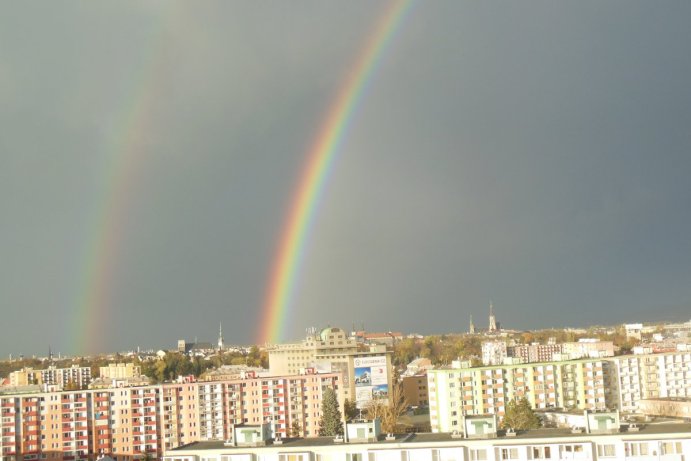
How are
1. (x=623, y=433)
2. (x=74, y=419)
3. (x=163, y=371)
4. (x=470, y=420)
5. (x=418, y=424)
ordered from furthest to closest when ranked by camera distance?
(x=163, y=371)
(x=418, y=424)
(x=74, y=419)
(x=470, y=420)
(x=623, y=433)

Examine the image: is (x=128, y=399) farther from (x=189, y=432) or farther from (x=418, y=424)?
(x=418, y=424)

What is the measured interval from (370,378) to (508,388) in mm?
13959

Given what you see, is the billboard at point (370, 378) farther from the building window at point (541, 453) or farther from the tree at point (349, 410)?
the building window at point (541, 453)

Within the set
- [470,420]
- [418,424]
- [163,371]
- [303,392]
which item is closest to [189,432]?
[303,392]

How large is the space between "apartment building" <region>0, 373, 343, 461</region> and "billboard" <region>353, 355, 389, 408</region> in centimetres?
1111

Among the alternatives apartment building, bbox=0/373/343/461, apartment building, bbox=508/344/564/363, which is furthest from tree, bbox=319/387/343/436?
apartment building, bbox=508/344/564/363

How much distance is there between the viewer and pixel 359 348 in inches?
3000

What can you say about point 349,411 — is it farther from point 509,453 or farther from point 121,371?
point 121,371

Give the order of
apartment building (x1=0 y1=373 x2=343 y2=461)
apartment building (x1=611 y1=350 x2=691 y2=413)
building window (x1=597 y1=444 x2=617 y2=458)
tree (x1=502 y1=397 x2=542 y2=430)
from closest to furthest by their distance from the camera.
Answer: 1. building window (x1=597 y1=444 x2=617 y2=458)
2. tree (x1=502 y1=397 x2=542 y2=430)
3. apartment building (x1=0 y1=373 x2=343 y2=461)
4. apartment building (x1=611 y1=350 x2=691 y2=413)

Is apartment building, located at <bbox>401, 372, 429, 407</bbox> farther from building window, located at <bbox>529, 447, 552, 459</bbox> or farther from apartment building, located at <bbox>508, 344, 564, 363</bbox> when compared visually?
building window, located at <bbox>529, 447, 552, 459</bbox>

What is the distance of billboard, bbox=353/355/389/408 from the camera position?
2032 inches

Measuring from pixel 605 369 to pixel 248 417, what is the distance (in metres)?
18.5

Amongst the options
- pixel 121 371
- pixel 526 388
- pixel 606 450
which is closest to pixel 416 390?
pixel 526 388

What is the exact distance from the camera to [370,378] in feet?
171
